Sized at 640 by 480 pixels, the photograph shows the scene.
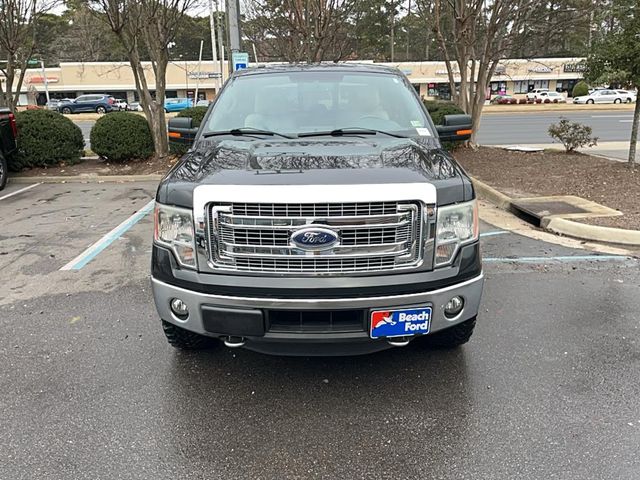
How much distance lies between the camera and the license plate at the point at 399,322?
2824 mm

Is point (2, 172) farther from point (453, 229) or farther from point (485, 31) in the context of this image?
point (485, 31)

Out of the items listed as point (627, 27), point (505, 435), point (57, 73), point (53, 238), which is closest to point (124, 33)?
point (53, 238)

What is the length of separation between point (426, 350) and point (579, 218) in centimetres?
413

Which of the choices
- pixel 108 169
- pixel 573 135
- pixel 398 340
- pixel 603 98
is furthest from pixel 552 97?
pixel 398 340

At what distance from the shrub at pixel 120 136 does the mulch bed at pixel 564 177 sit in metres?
7.27

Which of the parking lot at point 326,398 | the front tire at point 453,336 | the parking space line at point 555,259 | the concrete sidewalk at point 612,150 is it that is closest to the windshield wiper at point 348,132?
the front tire at point 453,336

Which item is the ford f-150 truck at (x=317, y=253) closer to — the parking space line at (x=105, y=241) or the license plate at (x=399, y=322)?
the license plate at (x=399, y=322)

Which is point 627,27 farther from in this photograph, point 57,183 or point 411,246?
point 57,183

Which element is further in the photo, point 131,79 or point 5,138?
point 131,79

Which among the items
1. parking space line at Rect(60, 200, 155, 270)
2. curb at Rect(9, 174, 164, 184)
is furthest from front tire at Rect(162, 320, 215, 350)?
curb at Rect(9, 174, 164, 184)

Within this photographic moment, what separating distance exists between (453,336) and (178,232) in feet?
6.22

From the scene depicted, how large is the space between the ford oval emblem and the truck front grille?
0.8 inches

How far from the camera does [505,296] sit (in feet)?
15.6

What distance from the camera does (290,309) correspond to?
280cm
